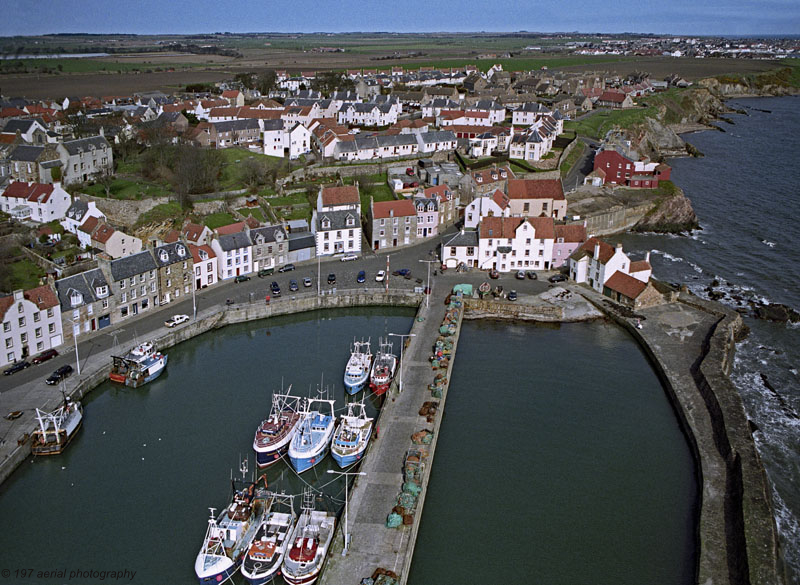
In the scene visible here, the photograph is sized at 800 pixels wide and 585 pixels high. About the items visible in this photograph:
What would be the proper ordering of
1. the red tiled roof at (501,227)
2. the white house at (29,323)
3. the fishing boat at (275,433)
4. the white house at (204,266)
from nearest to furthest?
the fishing boat at (275,433)
the white house at (29,323)
the white house at (204,266)
the red tiled roof at (501,227)

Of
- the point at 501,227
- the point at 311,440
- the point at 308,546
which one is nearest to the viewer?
the point at 308,546

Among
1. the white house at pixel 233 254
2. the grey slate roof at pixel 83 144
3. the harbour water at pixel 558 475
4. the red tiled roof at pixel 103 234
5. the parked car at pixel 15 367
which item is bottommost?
the harbour water at pixel 558 475

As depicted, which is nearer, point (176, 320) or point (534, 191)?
point (176, 320)

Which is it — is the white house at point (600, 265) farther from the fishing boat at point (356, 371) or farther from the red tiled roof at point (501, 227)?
the fishing boat at point (356, 371)

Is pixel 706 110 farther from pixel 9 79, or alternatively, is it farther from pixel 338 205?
pixel 9 79

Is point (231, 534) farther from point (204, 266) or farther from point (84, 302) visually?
point (204, 266)

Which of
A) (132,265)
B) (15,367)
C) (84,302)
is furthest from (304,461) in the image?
(132,265)

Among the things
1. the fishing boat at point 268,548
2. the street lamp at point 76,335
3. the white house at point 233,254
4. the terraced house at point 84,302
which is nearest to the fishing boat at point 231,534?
the fishing boat at point 268,548
